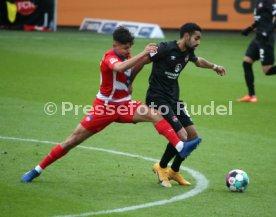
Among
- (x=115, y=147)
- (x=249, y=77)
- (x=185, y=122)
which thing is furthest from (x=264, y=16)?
(x=185, y=122)

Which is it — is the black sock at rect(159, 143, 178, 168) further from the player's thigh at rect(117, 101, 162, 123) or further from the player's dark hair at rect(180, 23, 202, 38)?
the player's dark hair at rect(180, 23, 202, 38)

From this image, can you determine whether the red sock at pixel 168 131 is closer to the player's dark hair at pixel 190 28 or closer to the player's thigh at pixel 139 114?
the player's thigh at pixel 139 114

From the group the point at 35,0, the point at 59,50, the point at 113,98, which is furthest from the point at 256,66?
the point at 113,98

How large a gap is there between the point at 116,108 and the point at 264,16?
8.48m

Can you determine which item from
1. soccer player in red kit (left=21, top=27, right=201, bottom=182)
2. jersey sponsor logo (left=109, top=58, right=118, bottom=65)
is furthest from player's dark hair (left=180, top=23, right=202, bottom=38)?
jersey sponsor logo (left=109, top=58, right=118, bottom=65)

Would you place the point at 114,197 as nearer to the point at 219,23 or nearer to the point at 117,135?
the point at 117,135

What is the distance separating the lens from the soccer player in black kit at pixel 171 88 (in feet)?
31.5

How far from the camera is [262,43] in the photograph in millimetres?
16844

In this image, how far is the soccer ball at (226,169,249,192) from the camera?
9367 millimetres

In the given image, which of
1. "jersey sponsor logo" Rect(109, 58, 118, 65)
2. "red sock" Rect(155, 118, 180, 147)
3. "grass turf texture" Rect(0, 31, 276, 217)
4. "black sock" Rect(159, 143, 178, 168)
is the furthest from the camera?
"black sock" Rect(159, 143, 178, 168)

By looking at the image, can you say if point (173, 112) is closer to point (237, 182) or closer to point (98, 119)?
point (98, 119)

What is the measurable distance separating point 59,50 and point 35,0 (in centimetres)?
629

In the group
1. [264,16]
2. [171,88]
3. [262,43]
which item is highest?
[171,88]

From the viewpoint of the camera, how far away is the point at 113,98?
954 centimetres
